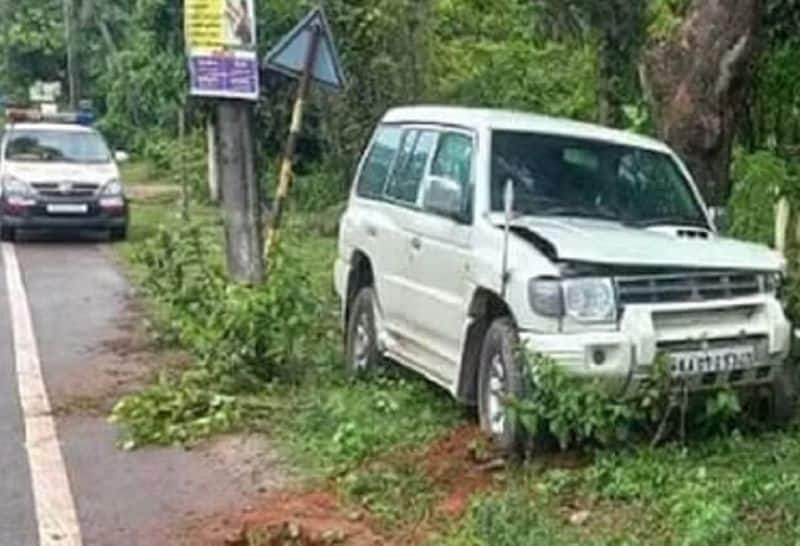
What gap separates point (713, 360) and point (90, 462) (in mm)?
3553

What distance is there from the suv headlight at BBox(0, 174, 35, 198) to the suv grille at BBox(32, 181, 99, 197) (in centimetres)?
12

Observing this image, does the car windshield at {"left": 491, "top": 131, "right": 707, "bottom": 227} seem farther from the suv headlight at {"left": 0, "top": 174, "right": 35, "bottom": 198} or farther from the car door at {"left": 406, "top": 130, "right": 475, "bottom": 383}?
the suv headlight at {"left": 0, "top": 174, "right": 35, "bottom": 198}

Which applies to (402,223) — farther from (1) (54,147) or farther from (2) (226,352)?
(1) (54,147)

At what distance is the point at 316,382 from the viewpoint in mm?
10453

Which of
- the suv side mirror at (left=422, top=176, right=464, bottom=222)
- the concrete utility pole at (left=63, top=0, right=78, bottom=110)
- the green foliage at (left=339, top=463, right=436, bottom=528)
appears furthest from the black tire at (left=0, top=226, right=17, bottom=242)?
the concrete utility pole at (left=63, top=0, right=78, bottom=110)

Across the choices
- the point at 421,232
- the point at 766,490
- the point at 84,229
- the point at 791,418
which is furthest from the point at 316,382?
the point at 84,229

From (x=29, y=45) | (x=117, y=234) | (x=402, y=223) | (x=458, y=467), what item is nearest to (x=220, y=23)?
(x=402, y=223)

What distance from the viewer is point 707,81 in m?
10.2

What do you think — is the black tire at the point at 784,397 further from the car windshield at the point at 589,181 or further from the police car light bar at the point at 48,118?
the police car light bar at the point at 48,118

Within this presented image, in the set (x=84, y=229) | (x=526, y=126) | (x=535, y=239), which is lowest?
(x=84, y=229)

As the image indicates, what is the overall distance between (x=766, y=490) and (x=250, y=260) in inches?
241

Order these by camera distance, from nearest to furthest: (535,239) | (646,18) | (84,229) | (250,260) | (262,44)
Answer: (535,239), (250,260), (646,18), (84,229), (262,44)

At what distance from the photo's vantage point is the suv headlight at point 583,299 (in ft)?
24.4

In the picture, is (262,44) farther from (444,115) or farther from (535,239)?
(535,239)
